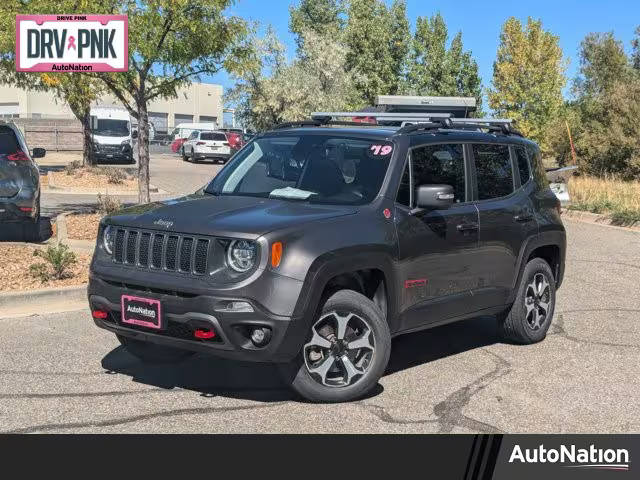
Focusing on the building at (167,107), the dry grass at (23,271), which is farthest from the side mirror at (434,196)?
the building at (167,107)

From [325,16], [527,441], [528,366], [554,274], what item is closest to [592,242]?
[554,274]

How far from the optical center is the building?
252 feet

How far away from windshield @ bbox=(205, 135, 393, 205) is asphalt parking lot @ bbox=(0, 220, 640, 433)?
137cm

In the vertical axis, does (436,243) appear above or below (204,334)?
above

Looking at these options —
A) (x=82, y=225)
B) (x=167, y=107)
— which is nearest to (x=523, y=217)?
(x=82, y=225)

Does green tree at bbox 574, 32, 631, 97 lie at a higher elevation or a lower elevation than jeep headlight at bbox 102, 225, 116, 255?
higher

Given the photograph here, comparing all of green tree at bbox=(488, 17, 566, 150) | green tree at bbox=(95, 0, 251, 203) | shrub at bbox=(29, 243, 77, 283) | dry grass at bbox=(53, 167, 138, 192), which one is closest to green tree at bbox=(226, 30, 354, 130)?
green tree at bbox=(488, 17, 566, 150)

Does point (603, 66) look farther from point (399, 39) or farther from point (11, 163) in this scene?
point (11, 163)

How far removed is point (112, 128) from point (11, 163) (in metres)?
28.9

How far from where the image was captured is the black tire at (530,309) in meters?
7.35

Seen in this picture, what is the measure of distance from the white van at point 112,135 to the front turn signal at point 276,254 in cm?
3392

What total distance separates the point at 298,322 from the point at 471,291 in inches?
78.2

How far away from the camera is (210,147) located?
3988 cm

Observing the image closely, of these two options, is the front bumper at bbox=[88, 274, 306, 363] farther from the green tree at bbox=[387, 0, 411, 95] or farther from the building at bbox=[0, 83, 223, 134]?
the building at bbox=[0, 83, 223, 134]
